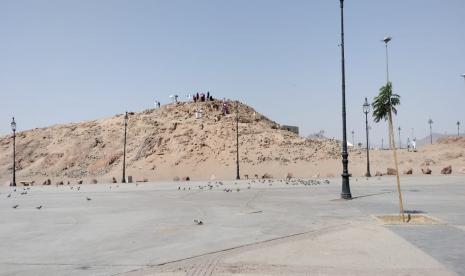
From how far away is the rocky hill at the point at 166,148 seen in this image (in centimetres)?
5878

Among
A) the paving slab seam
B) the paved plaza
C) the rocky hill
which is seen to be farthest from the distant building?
the paving slab seam

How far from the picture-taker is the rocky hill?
58.8 m

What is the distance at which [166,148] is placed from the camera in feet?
216

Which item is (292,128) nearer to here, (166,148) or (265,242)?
(166,148)

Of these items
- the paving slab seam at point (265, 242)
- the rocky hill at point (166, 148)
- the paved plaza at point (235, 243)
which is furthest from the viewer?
the rocky hill at point (166, 148)

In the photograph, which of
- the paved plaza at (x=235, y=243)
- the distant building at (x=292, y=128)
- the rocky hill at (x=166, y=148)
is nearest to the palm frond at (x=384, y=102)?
the paved plaza at (x=235, y=243)

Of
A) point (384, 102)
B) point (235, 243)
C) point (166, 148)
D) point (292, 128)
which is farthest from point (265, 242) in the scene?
point (292, 128)

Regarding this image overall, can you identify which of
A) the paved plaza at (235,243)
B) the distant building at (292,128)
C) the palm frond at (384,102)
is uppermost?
the distant building at (292,128)

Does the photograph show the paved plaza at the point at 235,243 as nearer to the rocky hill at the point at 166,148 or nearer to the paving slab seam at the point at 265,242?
the paving slab seam at the point at 265,242

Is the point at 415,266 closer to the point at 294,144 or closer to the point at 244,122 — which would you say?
the point at 294,144

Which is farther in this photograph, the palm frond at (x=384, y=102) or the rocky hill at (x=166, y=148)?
the rocky hill at (x=166, y=148)

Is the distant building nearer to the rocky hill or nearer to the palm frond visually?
the rocky hill

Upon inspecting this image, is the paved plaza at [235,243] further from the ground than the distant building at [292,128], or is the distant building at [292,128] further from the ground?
the distant building at [292,128]

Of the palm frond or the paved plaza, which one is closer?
the paved plaza
